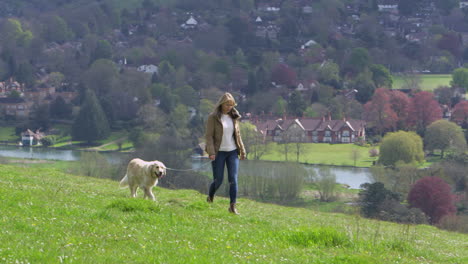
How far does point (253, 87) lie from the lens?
361 feet

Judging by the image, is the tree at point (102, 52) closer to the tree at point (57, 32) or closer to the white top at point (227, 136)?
the tree at point (57, 32)

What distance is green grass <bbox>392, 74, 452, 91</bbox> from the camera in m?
108

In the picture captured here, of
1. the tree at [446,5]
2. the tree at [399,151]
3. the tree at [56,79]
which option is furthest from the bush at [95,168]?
the tree at [446,5]

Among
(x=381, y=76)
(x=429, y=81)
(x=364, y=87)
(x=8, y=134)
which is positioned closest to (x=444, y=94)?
(x=364, y=87)

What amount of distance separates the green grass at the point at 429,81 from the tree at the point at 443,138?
2579 centimetres

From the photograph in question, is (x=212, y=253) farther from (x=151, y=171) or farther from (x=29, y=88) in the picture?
(x=29, y=88)

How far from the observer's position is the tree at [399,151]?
231 feet

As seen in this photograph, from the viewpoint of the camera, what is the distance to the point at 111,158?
74125mm

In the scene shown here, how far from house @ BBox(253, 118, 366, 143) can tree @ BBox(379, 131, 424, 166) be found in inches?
584

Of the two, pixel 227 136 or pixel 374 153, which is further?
pixel 374 153

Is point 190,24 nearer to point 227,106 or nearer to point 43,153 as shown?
point 43,153

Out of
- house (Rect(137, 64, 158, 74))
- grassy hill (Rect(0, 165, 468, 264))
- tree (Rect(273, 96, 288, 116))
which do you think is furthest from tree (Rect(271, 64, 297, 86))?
grassy hill (Rect(0, 165, 468, 264))

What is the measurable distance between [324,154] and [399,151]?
11.9 meters

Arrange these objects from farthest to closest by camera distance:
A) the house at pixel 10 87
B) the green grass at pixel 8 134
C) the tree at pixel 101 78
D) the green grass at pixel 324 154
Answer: the house at pixel 10 87, the tree at pixel 101 78, the green grass at pixel 8 134, the green grass at pixel 324 154
